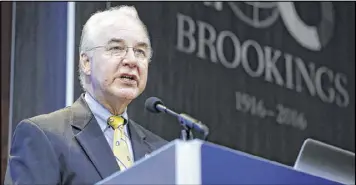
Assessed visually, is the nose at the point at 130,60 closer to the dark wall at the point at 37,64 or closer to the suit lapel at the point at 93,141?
the suit lapel at the point at 93,141

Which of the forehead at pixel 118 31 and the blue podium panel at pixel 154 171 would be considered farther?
the forehead at pixel 118 31

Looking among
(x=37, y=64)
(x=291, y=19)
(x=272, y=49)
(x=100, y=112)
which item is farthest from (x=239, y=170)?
(x=291, y=19)

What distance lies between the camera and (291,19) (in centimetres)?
405

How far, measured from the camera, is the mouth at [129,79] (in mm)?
1976

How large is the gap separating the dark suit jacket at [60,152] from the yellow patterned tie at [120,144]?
1.4 inches

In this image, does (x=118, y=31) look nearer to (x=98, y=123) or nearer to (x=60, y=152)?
(x=98, y=123)

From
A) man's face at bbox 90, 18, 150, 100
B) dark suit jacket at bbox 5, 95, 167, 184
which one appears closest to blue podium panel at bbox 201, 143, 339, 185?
dark suit jacket at bbox 5, 95, 167, 184

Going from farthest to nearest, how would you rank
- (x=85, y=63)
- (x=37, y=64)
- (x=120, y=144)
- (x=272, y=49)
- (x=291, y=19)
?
(x=291, y=19) < (x=272, y=49) < (x=37, y=64) < (x=85, y=63) < (x=120, y=144)

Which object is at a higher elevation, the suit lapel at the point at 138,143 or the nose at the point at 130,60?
the nose at the point at 130,60

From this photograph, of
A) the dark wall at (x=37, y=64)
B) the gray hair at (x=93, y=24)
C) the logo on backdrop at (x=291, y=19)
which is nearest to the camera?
the gray hair at (x=93, y=24)

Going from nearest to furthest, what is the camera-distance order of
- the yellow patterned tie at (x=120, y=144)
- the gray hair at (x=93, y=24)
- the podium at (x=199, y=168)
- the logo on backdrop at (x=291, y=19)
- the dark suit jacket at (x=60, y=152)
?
the podium at (x=199, y=168), the dark suit jacket at (x=60, y=152), the yellow patterned tie at (x=120, y=144), the gray hair at (x=93, y=24), the logo on backdrop at (x=291, y=19)

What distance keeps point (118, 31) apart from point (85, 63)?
0.13 meters

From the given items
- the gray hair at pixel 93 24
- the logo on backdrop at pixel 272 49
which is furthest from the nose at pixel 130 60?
the logo on backdrop at pixel 272 49

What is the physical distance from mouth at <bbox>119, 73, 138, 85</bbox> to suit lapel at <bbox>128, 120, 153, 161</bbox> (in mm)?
127
